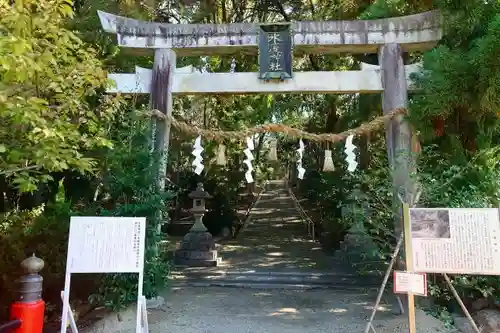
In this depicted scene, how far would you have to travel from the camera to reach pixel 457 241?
341 centimetres

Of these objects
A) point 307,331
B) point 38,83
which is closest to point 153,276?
point 307,331

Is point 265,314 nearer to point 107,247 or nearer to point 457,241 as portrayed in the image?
point 107,247

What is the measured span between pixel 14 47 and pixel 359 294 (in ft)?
19.4

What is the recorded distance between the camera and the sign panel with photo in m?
3.35

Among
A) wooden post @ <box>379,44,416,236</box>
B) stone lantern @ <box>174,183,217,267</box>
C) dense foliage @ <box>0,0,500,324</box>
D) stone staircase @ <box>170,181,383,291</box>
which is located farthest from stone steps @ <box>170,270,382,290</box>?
wooden post @ <box>379,44,416,236</box>

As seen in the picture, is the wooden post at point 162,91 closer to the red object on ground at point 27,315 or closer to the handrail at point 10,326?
the red object on ground at point 27,315

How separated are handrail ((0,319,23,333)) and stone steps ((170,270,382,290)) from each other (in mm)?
3675

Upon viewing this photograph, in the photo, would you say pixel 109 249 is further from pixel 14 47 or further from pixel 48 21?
pixel 48 21

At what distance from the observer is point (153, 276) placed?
186 inches

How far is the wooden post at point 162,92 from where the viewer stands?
582 cm

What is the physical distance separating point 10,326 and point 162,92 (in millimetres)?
3766

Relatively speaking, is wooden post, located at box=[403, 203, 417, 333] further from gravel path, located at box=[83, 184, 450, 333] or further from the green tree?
the green tree

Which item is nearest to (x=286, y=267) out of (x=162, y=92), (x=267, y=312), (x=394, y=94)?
(x=267, y=312)

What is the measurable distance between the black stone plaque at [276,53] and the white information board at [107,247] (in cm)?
329
